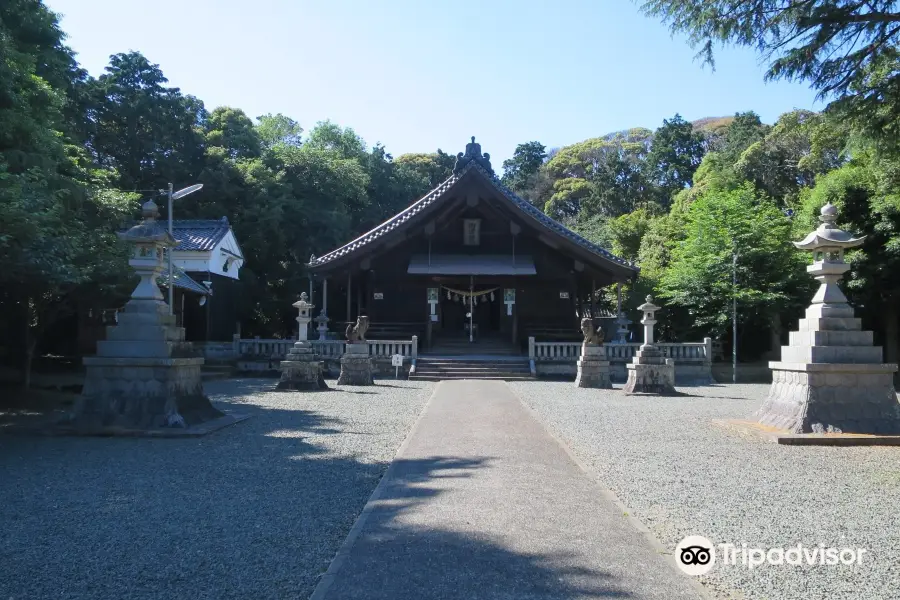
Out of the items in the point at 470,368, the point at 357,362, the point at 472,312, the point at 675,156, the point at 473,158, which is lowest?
the point at 470,368

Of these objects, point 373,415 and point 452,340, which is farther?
point 452,340

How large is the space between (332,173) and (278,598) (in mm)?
33266

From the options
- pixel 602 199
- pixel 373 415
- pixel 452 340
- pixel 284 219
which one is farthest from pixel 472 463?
pixel 602 199

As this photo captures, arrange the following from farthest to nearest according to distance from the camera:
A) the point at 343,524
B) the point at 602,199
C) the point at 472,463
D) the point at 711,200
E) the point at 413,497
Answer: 1. the point at 602,199
2. the point at 711,200
3. the point at 472,463
4. the point at 413,497
5. the point at 343,524

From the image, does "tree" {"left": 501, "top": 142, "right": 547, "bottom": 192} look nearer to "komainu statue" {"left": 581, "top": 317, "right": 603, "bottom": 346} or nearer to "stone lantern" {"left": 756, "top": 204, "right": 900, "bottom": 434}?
"komainu statue" {"left": 581, "top": 317, "right": 603, "bottom": 346}

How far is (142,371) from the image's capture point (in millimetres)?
9539

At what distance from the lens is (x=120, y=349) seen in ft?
31.7

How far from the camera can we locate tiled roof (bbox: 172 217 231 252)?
89.9 ft

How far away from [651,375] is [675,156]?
42.6m

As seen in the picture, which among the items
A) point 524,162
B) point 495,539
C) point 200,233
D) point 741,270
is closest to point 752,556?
point 495,539

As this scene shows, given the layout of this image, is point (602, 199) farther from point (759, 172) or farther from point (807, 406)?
point (807, 406)

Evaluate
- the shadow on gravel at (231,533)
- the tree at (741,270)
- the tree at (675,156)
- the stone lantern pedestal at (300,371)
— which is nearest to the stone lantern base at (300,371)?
the stone lantern pedestal at (300,371)

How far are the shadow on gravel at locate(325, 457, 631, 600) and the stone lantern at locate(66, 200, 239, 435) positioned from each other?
224 inches

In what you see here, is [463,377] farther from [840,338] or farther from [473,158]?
[840,338]
